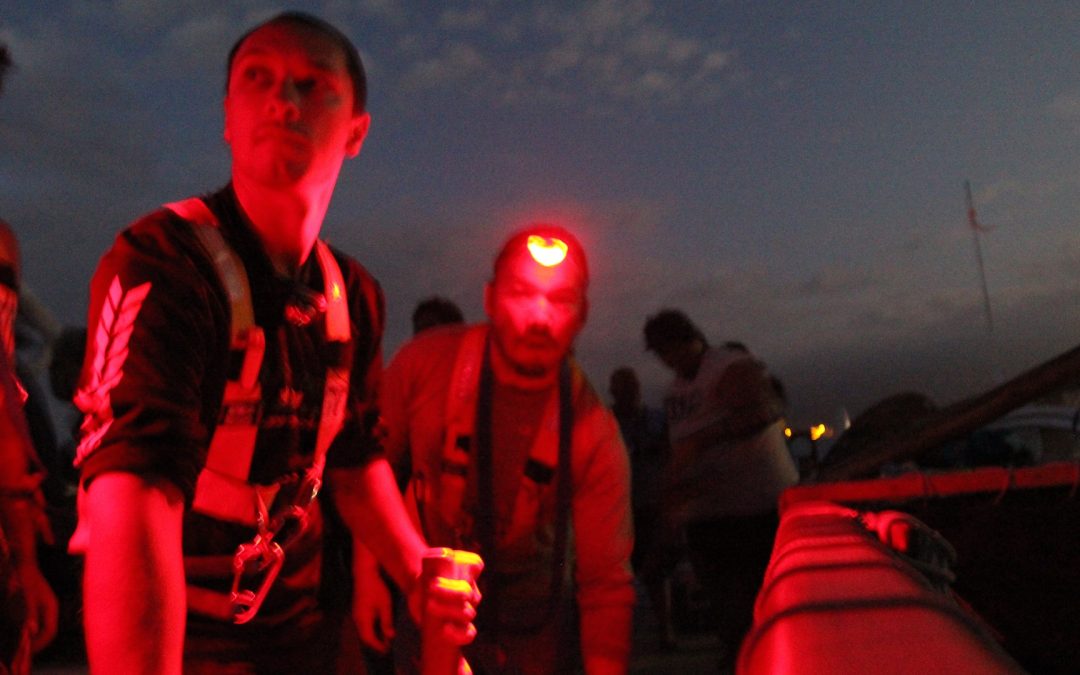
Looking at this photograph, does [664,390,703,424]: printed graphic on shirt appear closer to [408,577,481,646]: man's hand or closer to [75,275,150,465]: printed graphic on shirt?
[408,577,481,646]: man's hand

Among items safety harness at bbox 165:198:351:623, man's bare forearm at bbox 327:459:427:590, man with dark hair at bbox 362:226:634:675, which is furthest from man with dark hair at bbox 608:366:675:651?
safety harness at bbox 165:198:351:623

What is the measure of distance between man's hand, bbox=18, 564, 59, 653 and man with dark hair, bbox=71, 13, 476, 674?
0.74 meters

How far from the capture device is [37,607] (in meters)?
2.02

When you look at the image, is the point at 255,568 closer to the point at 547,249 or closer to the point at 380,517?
the point at 380,517

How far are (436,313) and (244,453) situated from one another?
3018mm

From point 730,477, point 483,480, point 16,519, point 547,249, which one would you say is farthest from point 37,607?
point 730,477

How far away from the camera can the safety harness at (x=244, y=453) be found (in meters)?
1.32

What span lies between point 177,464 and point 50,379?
4319 millimetres

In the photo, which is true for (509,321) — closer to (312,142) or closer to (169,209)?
(312,142)

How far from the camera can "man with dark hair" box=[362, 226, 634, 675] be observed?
260cm

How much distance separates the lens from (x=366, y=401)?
1757 mm

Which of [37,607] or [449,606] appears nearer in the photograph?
[449,606]

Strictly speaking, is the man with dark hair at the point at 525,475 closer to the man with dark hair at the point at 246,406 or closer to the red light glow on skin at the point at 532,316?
the red light glow on skin at the point at 532,316

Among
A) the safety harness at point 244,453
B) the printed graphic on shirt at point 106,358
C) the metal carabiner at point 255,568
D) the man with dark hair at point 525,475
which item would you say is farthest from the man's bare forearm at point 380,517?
the man with dark hair at point 525,475
